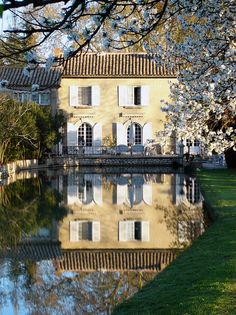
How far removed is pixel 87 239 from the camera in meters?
12.5

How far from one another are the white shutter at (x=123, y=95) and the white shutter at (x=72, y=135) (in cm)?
315

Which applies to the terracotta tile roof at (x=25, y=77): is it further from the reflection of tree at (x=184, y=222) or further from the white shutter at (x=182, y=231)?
the white shutter at (x=182, y=231)

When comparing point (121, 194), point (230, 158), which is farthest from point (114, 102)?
point (121, 194)

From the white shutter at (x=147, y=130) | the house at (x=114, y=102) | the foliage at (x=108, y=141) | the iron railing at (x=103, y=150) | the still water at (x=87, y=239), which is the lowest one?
the still water at (x=87, y=239)

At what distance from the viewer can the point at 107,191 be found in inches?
808

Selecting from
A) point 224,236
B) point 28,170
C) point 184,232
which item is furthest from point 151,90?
point 224,236

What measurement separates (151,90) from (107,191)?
16795 mm

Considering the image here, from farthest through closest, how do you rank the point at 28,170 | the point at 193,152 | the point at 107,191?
the point at 193,152 → the point at 28,170 → the point at 107,191

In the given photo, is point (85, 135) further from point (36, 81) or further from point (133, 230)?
point (133, 230)

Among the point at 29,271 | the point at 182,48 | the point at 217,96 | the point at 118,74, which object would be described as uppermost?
the point at 118,74

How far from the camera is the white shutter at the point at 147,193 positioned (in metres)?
17.9

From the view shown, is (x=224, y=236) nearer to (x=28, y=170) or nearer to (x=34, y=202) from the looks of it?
(x=34, y=202)

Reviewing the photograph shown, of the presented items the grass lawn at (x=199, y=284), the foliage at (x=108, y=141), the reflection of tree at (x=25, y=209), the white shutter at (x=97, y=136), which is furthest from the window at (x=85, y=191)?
the white shutter at (x=97, y=136)

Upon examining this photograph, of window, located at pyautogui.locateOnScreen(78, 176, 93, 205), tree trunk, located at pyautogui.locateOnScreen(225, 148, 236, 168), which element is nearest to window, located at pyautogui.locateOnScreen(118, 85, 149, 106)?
tree trunk, located at pyautogui.locateOnScreen(225, 148, 236, 168)
